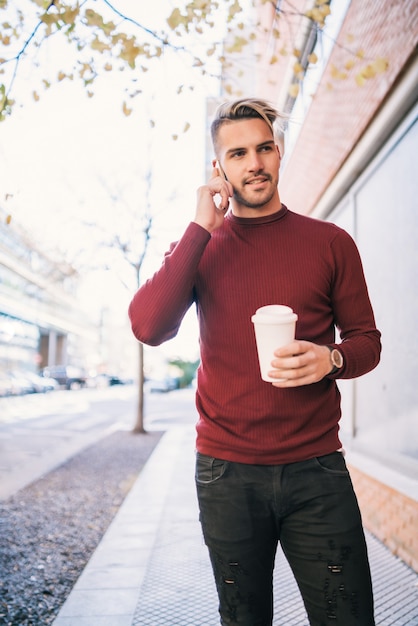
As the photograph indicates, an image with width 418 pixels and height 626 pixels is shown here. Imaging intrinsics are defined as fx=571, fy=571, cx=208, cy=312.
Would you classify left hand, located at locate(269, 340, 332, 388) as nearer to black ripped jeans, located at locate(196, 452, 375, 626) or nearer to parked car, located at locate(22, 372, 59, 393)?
black ripped jeans, located at locate(196, 452, 375, 626)

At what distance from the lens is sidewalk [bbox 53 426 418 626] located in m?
3.36

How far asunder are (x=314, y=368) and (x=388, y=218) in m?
4.14

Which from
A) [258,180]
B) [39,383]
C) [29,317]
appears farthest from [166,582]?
[29,317]

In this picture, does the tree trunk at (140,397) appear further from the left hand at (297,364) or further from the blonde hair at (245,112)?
the left hand at (297,364)

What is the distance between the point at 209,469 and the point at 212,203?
891mm

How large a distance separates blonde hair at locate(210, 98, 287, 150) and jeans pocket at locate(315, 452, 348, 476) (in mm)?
1165

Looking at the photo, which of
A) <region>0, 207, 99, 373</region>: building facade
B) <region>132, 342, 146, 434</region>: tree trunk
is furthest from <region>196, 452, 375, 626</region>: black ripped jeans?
<region>0, 207, 99, 373</region>: building facade

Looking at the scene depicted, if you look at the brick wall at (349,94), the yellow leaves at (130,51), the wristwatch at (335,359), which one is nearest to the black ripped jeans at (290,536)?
the wristwatch at (335,359)

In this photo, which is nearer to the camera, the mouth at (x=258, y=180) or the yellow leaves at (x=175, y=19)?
the mouth at (x=258, y=180)

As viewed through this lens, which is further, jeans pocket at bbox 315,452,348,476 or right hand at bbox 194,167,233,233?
right hand at bbox 194,167,233,233

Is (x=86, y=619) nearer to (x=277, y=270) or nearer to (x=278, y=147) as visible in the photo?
(x=277, y=270)

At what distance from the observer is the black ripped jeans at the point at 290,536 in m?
1.72

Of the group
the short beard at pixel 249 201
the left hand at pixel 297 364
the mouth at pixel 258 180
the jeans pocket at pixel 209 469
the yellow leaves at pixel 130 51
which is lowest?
the jeans pocket at pixel 209 469

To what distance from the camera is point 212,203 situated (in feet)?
6.41
